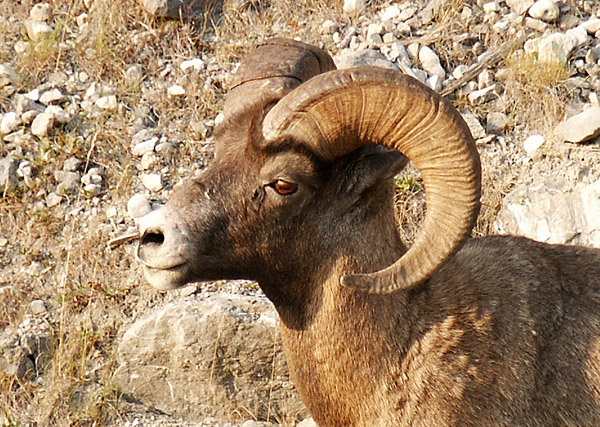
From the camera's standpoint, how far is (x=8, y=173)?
771cm

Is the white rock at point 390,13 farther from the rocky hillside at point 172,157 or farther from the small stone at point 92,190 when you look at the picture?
the small stone at point 92,190

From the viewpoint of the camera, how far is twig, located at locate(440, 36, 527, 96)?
25.8ft

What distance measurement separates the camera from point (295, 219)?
14.2ft

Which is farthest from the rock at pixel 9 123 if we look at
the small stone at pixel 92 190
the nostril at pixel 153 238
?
the nostril at pixel 153 238

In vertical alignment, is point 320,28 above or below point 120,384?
above

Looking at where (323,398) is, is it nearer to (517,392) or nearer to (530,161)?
(517,392)

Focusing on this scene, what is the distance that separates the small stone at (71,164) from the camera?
25.5 feet

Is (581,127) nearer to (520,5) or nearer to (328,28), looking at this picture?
(520,5)

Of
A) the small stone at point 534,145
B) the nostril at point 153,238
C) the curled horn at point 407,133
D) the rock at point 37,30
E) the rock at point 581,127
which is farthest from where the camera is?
the rock at point 37,30

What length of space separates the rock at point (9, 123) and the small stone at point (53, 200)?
0.81 meters

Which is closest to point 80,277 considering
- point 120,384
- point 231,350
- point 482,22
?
point 120,384

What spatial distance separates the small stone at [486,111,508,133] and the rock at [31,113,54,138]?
3769 mm

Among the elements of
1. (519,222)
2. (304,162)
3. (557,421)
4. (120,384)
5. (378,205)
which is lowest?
(120,384)

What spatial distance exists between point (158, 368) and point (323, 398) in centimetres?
241
